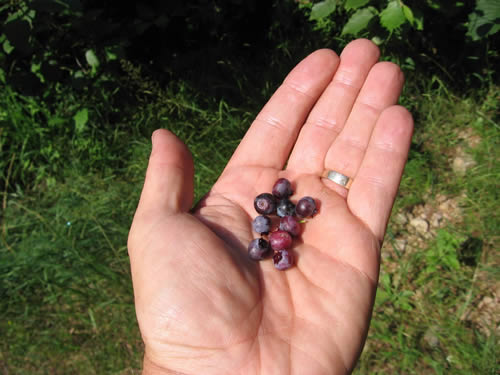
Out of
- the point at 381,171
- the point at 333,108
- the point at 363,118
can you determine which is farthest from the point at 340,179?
the point at 333,108

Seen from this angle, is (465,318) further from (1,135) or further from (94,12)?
(1,135)

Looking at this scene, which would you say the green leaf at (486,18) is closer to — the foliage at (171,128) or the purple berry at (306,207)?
the foliage at (171,128)

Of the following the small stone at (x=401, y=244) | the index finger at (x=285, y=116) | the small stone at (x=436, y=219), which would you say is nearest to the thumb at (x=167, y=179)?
the index finger at (x=285, y=116)

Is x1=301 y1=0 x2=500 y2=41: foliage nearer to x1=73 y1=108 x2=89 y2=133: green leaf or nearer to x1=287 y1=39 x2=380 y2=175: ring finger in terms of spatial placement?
x1=287 y1=39 x2=380 y2=175: ring finger

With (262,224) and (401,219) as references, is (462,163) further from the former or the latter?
(262,224)

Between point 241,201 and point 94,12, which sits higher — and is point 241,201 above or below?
below

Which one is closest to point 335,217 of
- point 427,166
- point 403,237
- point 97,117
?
point 403,237

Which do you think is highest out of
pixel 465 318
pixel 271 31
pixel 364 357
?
pixel 271 31
